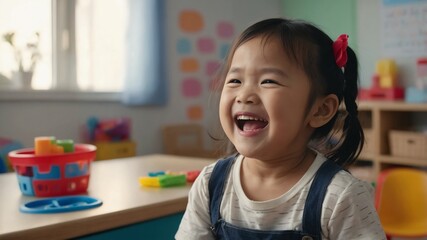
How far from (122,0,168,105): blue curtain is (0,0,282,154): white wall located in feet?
0.41

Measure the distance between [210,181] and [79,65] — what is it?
2.53 metres

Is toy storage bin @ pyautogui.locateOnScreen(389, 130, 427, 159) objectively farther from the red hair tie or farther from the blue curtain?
the red hair tie

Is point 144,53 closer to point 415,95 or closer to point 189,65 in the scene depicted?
point 189,65

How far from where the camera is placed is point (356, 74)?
951 millimetres

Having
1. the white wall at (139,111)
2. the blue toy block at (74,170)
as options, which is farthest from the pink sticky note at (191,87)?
the blue toy block at (74,170)

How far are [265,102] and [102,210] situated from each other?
0.45 meters

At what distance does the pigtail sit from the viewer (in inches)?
36.7

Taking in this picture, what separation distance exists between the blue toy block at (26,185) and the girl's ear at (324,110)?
72 cm

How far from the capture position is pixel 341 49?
87cm

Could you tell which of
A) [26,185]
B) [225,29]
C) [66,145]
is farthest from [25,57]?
[26,185]

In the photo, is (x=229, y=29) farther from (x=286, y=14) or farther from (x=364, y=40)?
(x=364, y=40)

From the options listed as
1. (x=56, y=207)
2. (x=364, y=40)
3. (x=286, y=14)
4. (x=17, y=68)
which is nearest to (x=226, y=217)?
(x=56, y=207)

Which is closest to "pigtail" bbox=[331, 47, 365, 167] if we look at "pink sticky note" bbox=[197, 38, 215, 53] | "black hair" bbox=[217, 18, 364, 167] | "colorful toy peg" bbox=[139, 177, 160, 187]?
"black hair" bbox=[217, 18, 364, 167]

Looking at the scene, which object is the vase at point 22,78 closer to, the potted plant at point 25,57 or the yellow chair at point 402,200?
the potted plant at point 25,57
